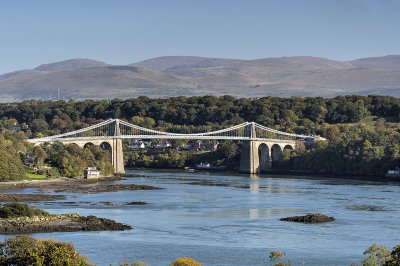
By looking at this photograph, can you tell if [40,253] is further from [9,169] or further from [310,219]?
[9,169]

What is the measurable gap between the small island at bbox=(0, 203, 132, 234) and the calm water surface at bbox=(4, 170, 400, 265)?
3.16 ft

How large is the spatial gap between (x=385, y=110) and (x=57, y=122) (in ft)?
134

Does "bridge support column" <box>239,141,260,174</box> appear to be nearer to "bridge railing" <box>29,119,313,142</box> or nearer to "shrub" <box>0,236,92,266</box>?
"bridge railing" <box>29,119,313,142</box>

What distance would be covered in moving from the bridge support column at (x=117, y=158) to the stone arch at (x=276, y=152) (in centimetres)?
1838

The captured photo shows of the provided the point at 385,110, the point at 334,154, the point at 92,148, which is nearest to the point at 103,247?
the point at 92,148

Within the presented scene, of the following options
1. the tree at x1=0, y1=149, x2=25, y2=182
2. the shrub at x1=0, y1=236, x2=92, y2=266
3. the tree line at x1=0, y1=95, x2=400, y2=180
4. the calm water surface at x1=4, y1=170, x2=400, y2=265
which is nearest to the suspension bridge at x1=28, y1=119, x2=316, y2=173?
the tree line at x1=0, y1=95, x2=400, y2=180

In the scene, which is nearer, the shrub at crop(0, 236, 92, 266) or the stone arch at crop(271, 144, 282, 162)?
the shrub at crop(0, 236, 92, 266)

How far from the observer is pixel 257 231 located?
108ft

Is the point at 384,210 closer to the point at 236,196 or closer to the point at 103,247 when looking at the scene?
the point at 236,196

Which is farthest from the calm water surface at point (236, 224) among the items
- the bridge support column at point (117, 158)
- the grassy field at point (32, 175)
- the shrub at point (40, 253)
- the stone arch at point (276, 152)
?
the stone arch at point (276, 152)

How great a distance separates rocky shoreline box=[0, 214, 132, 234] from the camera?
3060cm

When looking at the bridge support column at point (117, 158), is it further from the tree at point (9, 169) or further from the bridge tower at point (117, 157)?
the tree at point (9, 169)

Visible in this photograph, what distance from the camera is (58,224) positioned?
105 ft

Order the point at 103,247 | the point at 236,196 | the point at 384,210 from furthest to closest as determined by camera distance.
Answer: the point at 236,196 < the point at 384,210 < the point at 103,247
